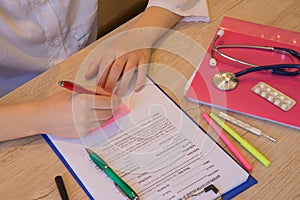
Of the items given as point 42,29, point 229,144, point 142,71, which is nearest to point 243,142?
point 229,144

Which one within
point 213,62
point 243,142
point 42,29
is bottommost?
point 243,142

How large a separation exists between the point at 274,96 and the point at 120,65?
30cm

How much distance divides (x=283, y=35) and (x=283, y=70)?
0.40 ft

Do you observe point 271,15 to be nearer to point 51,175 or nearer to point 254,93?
point 254,93

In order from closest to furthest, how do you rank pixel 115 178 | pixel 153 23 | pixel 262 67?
pixel 115 178
pixel 262 67
pixel 153 23

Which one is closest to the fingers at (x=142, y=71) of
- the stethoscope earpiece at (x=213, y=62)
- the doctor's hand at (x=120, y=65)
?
the doctor's hand at (x=120, y=65)

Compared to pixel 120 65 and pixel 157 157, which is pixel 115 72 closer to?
pixel 120 65

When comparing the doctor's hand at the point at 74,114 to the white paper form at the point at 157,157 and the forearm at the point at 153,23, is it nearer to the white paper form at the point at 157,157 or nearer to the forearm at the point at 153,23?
the white paper form at the point at 157,157

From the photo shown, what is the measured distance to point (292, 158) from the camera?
657 millimetres

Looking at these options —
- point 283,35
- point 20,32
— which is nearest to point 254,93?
point 283,35

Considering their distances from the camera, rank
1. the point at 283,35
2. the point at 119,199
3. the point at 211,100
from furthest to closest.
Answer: the point at 283,35 < the point at 211,100 < the point at 119,199

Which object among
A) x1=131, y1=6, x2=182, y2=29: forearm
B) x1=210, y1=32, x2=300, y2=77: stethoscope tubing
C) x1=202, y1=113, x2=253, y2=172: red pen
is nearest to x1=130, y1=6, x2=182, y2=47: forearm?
x1=131, y1=6, x2=182, y2=29: forearm

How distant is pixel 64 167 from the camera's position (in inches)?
26.0

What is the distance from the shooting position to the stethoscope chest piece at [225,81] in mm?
747
